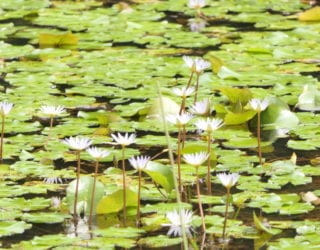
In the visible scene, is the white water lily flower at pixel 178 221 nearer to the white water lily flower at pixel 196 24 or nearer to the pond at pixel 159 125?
the pond at pixel 159 125

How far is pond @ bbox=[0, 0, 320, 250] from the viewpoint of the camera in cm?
308

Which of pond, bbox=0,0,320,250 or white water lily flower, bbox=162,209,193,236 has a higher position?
pond, bbox=0,0,320,250

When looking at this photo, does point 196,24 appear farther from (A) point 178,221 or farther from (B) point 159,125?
(A) point 178,221

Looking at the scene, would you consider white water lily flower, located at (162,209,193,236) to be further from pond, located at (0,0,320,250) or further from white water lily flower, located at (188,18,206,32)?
white water lily flower, located at (188,18,206,32)

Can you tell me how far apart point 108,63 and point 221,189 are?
1.86m

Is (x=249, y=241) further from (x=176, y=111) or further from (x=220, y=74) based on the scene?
(x=220, y=74)

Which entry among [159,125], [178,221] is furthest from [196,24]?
[178,221]

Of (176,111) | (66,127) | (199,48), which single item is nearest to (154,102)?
(176,111)

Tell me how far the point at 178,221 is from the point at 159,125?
4.36 ft

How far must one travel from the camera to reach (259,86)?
4754mm

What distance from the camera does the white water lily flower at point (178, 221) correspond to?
9.40ft

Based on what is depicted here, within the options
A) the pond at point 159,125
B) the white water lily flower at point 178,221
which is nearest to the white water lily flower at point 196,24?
the pond at point 159,125

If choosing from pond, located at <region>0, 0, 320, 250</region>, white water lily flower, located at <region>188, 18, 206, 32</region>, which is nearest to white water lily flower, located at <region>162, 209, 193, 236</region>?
pond, located at <region>0, 0, 320, 250</region>

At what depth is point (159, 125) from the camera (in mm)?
4188
